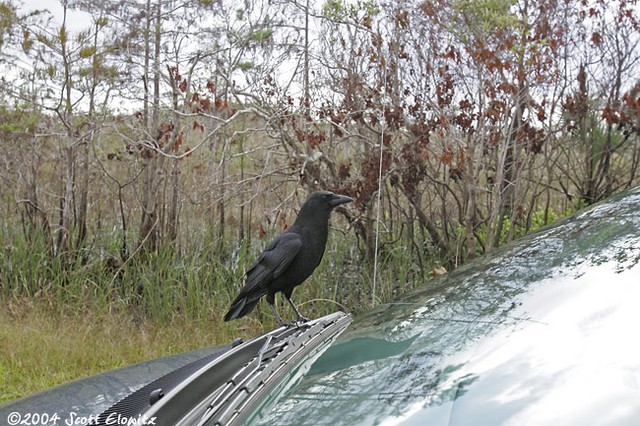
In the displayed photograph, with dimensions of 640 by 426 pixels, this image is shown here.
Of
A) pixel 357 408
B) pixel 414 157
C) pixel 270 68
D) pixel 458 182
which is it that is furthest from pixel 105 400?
pixel 270 68

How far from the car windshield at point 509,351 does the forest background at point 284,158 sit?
3.36 metres

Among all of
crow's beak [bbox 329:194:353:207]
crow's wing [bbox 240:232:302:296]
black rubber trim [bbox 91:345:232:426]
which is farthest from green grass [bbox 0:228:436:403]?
black rubber trim [bbox 91:345:232:426]

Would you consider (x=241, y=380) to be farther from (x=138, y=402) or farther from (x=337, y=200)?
(x=337, y=200)

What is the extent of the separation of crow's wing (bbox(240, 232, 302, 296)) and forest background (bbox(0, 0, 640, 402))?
6.40 ft

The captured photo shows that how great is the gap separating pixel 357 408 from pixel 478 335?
0.92 feet

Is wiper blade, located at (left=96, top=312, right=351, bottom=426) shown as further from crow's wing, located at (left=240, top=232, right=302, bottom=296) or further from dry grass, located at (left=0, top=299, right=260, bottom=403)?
dry grass, located at (left=0, top=299, right=260, bottom=403)

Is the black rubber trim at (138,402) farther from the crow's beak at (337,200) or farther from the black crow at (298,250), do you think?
the crow's beak at (337,200)

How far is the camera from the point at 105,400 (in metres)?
1.97

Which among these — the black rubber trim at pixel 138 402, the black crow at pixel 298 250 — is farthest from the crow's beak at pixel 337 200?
the black rubber trim at pixel 138 402

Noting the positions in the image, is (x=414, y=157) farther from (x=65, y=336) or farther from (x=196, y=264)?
(x=65, y=336)

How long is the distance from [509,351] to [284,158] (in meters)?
4.96

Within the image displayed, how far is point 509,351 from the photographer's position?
1.28 metres

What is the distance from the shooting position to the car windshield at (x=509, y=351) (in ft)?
3.72

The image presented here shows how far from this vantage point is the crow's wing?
3.06 metres
